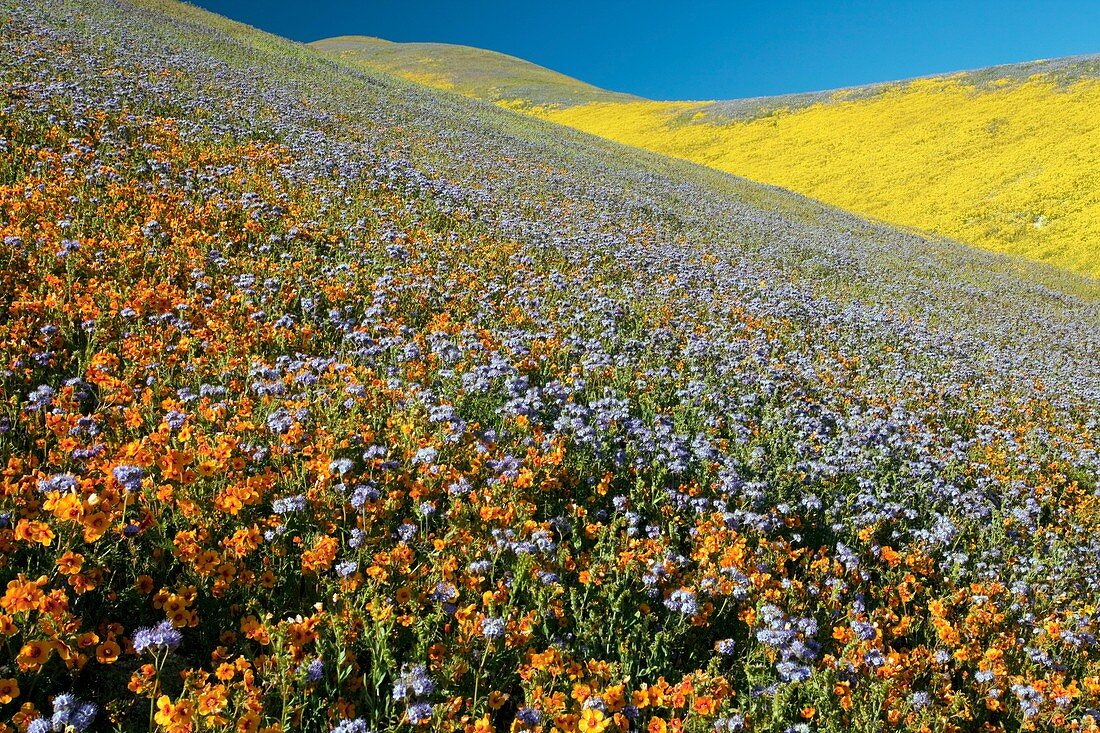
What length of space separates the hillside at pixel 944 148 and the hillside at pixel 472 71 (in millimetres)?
Result: 13733

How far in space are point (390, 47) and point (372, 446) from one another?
10168 centimetres

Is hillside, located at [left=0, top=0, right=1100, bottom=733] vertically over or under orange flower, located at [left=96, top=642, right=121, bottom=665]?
over

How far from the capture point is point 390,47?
9119 centimetres

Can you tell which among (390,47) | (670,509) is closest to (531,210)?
(670,509)

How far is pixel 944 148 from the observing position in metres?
39.0

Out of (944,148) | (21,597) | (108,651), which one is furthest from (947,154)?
(21,597)

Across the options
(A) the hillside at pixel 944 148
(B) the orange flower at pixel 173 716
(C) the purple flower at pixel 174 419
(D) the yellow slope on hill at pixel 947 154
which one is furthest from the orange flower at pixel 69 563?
(D) the yellow slope on hill at pixel 947 154

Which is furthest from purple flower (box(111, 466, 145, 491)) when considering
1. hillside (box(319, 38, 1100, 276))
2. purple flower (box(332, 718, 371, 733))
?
hillside (box(319, 38, 1100, 276))

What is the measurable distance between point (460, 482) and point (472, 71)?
8223 cm

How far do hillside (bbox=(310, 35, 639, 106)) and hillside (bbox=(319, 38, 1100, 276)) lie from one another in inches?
541

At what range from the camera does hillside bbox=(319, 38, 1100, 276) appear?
102 feet

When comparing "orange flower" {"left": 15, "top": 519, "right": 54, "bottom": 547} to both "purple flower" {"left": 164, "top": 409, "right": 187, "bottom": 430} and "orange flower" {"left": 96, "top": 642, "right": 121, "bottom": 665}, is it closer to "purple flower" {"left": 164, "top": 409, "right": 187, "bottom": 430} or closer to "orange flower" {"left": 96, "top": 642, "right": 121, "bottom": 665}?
"orange flower" {"left": 96, "top": 642, "right": 121, "bottom": 665}

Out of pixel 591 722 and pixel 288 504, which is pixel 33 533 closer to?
pixel 288 504

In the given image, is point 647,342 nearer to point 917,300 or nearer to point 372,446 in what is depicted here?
point 372,446
